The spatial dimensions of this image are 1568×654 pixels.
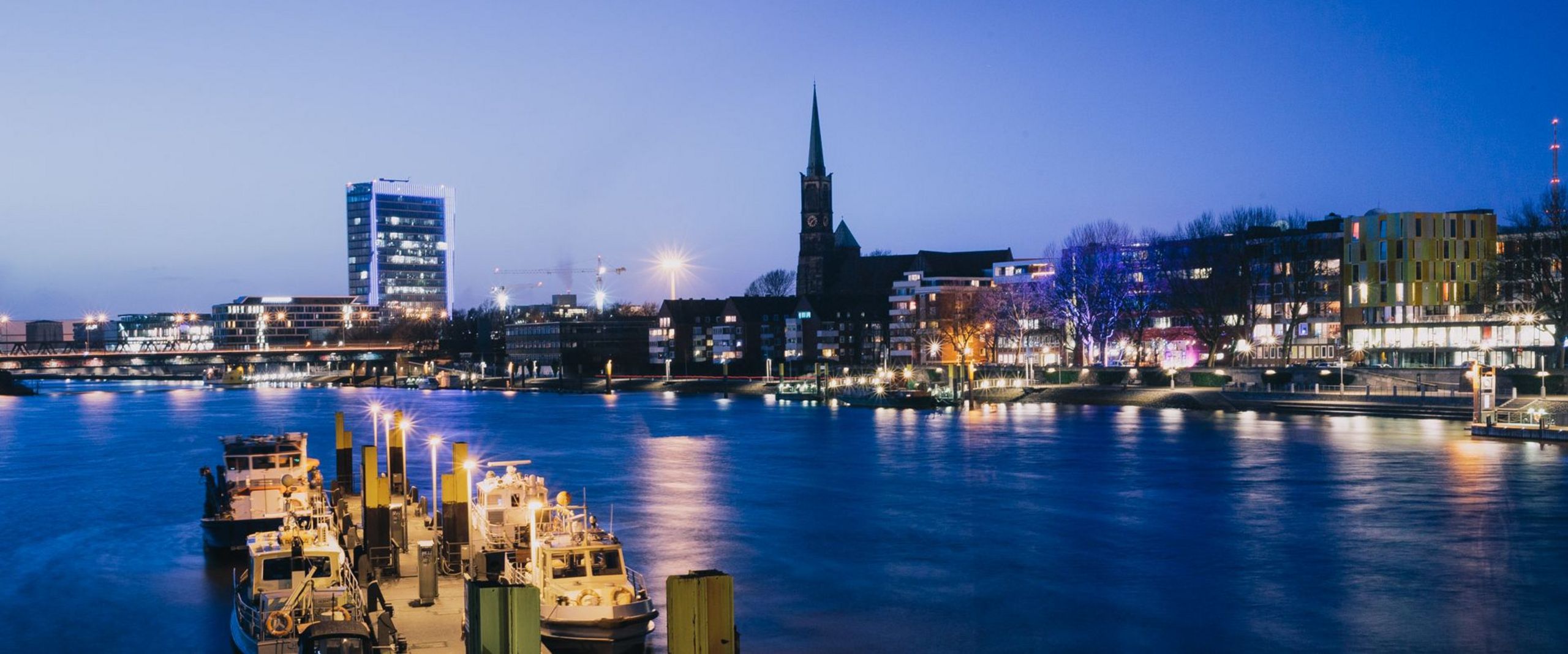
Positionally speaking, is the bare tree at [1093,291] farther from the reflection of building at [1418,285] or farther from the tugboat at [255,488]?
the tugboat at [255,488]

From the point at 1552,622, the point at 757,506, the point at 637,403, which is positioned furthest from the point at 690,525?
the point at 637,403

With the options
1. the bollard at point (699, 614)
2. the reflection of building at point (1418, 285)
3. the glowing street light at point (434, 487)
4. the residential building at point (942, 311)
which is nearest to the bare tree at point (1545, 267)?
the reflection of building at point (1418, 285)

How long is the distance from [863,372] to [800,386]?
2373 cm

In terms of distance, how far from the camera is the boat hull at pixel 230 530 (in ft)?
128

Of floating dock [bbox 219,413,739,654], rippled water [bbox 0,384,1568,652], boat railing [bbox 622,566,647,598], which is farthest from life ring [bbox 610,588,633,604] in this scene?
rippled water [bbox 0,384,1568,652]

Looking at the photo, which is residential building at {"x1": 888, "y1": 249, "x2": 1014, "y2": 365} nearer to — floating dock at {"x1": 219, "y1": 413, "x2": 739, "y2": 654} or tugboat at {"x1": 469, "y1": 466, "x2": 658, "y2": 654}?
floating dock at {"x1": 219, "y1": 413, "x2": 739, "y2": 654}

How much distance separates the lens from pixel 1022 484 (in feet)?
183

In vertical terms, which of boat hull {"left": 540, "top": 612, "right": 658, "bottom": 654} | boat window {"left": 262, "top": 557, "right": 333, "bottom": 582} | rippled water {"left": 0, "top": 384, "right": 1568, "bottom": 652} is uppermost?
boat window {"left": 262, "top": 557, "right": 333, "bottom": 582}

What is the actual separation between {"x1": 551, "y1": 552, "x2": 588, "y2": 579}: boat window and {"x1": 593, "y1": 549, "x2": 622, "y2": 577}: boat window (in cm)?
24

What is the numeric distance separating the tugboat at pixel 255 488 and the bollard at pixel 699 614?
26820 millimetres

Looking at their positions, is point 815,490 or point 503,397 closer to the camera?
point 815,490

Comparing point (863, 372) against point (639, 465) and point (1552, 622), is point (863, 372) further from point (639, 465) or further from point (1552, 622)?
point (1552, 622)

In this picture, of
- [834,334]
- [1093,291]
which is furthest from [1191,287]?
[834,334]

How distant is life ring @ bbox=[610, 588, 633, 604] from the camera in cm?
2542
